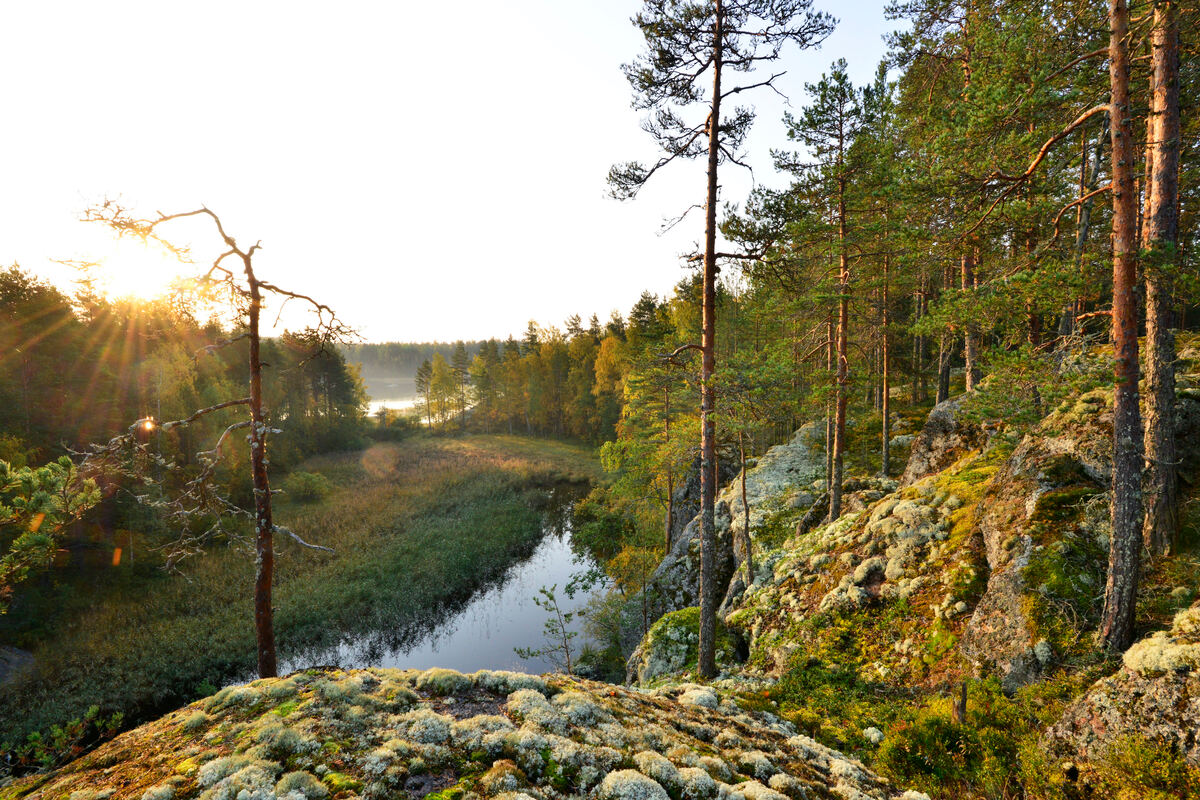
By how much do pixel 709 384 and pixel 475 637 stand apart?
17.5m

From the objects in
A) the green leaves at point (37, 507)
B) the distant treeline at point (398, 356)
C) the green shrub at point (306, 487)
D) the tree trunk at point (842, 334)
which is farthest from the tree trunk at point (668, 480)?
the distant treeline at point (398, 356)

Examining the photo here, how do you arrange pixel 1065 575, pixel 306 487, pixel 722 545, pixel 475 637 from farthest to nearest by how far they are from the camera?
pixel 306 487
pixel 475 637
pixel 722 545
pixel 1065 575

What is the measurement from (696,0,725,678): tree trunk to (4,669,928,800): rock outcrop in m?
3.39

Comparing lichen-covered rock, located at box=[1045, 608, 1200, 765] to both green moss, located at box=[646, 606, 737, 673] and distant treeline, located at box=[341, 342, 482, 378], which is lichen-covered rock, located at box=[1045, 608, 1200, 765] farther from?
distant treeline, located at box=[341, 342, 482, 378]

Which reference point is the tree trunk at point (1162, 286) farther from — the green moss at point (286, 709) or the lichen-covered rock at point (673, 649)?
the green moss at point (286, 709)

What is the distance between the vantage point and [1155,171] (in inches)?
238

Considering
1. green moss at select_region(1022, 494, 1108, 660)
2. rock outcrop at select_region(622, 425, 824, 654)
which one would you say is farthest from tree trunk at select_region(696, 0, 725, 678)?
rock outcrop at select_region(622, 425, 824, 654)

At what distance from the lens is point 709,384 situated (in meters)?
8.77

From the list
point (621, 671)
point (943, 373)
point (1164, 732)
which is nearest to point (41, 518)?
point (1164, 732)

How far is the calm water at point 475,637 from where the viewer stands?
1780 centimetres

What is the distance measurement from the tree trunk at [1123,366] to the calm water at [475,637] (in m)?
17.0

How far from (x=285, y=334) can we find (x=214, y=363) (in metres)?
36.5

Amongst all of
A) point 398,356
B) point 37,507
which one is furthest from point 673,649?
point 398,356

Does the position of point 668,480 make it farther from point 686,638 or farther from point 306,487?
point 306,487
